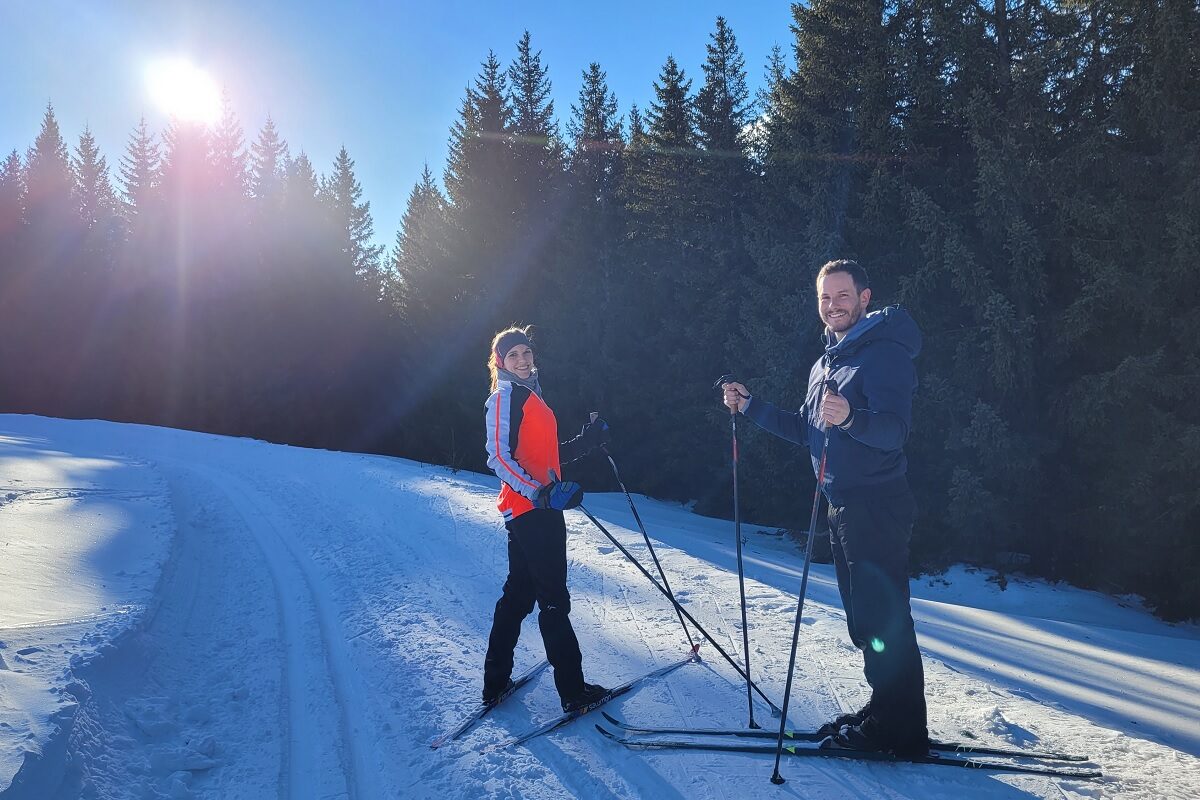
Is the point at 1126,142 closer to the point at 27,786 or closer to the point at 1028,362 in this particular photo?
the point at 1028,362

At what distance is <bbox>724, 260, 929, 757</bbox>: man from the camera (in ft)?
9.26

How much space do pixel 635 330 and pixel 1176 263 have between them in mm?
13130

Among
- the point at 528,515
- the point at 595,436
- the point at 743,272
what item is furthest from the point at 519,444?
the point at 743,272

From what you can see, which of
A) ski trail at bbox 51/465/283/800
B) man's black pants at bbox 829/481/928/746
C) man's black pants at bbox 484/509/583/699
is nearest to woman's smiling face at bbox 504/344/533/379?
man's black pants at bbox 484/509/583/699

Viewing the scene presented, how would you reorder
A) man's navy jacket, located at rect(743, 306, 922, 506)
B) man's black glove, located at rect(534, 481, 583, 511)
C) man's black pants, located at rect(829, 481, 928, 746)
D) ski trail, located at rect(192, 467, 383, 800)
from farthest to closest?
1. man's black glove, located at rect(534, 481, 583, 511)
2. ski trail, located at rect(192, 467, 383, 800)
3. man's black pants, located at rect(829, 481, 928, 746)
4. man's navy jacket, located at rect(743, 306, 922, 506)

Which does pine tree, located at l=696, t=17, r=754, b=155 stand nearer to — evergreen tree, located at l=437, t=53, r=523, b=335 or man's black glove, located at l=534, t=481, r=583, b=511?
evergreen tree, located at l=437, t=53, r=523, b=335

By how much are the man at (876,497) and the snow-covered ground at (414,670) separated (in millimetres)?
352

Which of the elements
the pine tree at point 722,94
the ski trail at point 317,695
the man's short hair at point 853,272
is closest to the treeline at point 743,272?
the pine tree at point 722,94

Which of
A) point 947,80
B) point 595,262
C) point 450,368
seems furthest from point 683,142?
point 450,368

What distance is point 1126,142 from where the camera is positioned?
10.6 meters

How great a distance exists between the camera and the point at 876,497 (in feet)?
9.55

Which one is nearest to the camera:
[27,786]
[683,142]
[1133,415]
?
[27,786]

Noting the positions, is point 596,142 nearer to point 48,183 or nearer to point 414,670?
point 414,670

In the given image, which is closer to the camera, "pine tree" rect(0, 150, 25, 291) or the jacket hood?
the jacket hood
